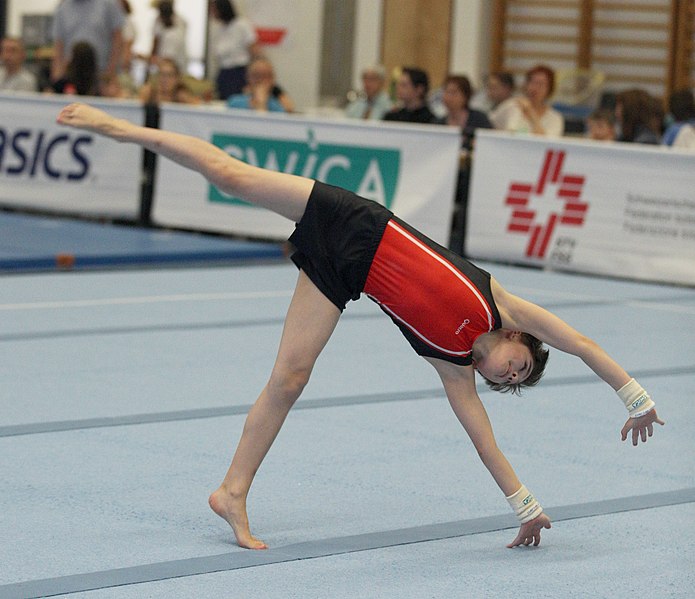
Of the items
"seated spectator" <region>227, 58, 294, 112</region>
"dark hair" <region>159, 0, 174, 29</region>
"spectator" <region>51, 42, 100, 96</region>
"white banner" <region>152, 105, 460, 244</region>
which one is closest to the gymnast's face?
"white banner" <region>152, 105, 460, 244</region>

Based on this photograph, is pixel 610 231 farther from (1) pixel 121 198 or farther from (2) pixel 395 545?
(2) pixel 395 545

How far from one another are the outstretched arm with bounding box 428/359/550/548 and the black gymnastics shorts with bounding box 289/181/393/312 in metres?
0.32

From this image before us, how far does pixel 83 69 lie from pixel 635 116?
442 cm

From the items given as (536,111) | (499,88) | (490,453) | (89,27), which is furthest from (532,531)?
(89,27)

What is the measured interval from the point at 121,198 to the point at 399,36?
21.1 feet

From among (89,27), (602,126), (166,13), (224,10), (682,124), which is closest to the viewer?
(602,126)

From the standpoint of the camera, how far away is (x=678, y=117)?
9594 mm

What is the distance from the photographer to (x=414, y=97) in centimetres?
984

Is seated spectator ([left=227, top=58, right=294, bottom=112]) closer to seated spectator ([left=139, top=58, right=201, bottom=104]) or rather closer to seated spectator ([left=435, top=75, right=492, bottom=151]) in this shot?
seated spectator ([left=139, top=58, right=201, bottom=104])

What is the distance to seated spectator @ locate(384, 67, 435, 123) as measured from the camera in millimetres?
9781

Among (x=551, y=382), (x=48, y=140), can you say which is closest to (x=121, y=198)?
(x=48, y=140)

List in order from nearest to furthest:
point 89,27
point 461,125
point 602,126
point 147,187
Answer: point 602,126 < point 461,125 < point 147,187 < point 89,27

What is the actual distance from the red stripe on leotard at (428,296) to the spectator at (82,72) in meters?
7.77

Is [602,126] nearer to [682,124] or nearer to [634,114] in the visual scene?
[634,114]
